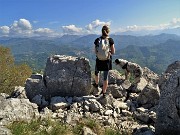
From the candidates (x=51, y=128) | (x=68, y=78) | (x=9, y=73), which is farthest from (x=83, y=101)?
(x=9, y=73)

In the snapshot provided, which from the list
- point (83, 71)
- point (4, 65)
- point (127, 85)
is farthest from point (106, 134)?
point (4, 65)

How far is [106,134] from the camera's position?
11242 mm

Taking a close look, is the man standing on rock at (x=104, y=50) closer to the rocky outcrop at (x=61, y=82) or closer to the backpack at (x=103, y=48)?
the backpack at (x=103, y=48)

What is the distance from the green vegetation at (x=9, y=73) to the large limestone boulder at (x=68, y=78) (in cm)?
3931

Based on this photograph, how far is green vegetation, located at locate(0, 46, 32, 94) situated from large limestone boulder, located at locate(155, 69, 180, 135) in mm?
46304

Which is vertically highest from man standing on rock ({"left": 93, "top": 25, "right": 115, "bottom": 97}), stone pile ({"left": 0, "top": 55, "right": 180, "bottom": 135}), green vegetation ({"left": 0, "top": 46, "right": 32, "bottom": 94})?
man standing on rock ({"left": 93, "top": 25, "right": 115, "bottom": 97})

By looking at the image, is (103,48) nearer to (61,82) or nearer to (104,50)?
(104,50)

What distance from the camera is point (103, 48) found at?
612 inches

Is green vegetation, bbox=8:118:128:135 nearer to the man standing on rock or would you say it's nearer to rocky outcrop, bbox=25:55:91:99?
the man standing on rock

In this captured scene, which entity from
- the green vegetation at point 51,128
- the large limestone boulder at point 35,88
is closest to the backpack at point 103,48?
the large limestone boulder at point 35,88

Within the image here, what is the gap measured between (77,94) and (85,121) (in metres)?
4.71

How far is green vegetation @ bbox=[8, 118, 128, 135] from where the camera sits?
10.1 m

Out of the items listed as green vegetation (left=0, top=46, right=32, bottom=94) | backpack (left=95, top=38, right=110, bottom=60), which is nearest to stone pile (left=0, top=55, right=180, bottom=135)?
backpack (left=95, top=38, right=110, bottom=60)

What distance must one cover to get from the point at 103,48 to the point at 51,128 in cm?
619
